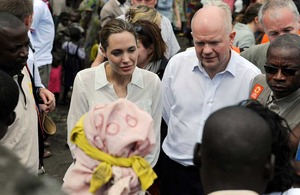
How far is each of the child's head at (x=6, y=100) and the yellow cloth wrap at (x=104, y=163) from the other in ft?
1.85

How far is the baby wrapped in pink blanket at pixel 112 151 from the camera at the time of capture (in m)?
2.38

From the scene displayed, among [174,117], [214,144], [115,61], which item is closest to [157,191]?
[174,117]

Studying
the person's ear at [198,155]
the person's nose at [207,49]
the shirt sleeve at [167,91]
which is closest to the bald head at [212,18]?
the person's nose at [207,49]

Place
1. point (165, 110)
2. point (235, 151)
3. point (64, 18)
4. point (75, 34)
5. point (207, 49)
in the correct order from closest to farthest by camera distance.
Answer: point (235, 151) → point (207, 49) → point (165, 110) → point (75, 34) → point (64, 18)

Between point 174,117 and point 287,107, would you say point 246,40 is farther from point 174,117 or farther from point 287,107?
point 287,107

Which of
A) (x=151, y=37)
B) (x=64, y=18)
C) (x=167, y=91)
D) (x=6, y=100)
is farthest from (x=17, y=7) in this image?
(x=64, y=18)

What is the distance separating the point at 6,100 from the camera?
3.00m

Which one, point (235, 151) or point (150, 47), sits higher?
point (235, 151)

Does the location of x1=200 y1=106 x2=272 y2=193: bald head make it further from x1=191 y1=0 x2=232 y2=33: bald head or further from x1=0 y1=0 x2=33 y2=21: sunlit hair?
x1=0 y1=0 x2=33 y2=21: sunlit hair

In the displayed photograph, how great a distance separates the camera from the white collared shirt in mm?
4129

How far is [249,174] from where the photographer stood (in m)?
2.03

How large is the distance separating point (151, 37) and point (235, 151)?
9.76 feet

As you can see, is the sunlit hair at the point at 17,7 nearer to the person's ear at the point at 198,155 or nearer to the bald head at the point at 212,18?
the bald head at the point at 212,18

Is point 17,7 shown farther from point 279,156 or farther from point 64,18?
point 64,18
